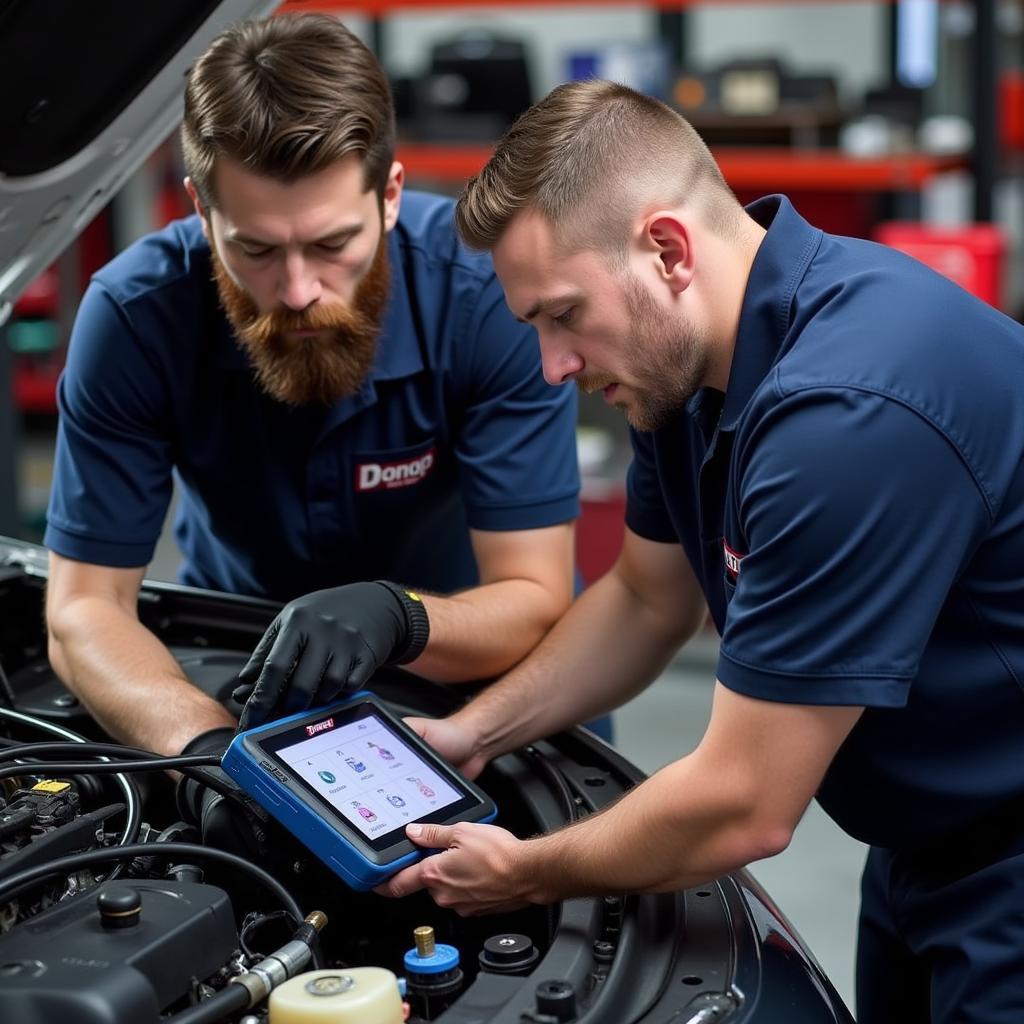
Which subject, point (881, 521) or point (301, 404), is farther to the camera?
point (301, 404)

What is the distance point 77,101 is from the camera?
5.21 ft

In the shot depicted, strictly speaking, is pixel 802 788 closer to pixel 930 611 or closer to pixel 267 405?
pixel 930 611

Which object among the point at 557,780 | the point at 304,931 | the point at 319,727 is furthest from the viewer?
the point at 557,780

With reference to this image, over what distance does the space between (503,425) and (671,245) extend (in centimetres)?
60

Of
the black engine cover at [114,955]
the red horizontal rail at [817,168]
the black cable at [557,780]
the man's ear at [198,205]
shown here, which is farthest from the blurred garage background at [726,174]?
the black engine cover at [114,955]

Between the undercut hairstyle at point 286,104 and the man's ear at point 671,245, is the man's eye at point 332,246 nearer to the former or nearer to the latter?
the undercut hairstyle at point 286,104

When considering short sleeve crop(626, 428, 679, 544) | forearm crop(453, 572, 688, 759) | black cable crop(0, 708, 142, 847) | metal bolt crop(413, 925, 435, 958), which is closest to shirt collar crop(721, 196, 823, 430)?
short sleeve crop(626, 428, 679, 544)

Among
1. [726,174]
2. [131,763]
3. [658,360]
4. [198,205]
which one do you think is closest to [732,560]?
[658,360]

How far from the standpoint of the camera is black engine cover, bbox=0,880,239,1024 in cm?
91

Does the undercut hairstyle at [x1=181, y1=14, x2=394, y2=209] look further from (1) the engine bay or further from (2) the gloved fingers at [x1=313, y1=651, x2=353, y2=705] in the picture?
(1) the engine bay

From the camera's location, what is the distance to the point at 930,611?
3.46 feet

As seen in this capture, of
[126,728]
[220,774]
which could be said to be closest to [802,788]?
[220,774]

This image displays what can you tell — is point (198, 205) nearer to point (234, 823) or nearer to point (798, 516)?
point (234, 823)

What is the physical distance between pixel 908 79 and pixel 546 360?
17.5 feet
